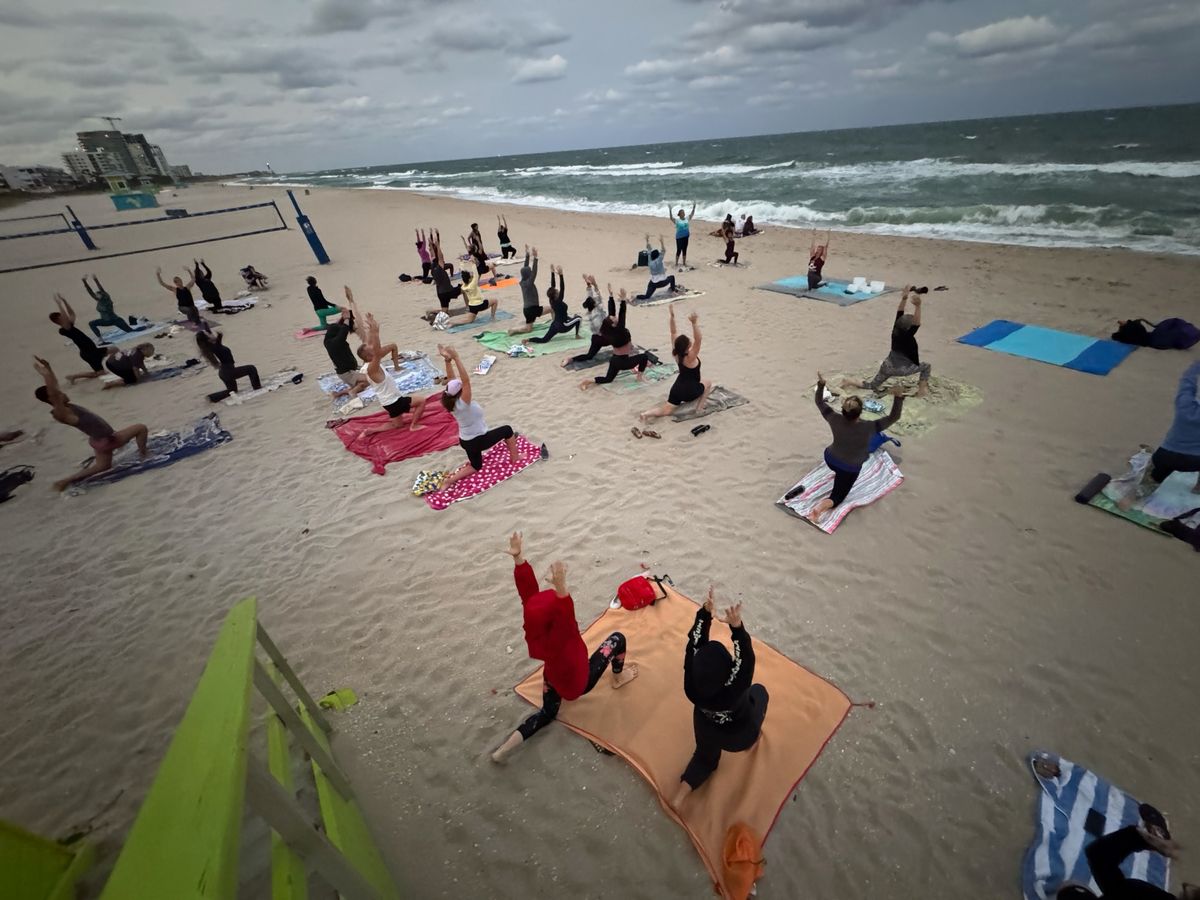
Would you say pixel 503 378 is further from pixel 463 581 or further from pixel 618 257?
pixel 618 257

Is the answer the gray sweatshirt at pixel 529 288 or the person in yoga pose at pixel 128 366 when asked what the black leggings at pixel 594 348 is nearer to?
the gray sweatshirt at pixel 529 288

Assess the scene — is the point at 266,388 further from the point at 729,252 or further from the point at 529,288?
the point at 729,252

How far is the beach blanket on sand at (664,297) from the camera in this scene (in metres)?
12.1

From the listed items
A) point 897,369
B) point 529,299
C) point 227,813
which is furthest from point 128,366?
point 897,369

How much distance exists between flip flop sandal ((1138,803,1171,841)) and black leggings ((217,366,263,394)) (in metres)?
11.8

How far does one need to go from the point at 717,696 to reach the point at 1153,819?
2569 millimetres

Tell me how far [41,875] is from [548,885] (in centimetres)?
234

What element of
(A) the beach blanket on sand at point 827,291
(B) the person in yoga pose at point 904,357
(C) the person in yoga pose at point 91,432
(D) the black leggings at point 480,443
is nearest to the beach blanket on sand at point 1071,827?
(B) the person in yoga pose at point 904,357

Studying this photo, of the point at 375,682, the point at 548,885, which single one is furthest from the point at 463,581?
the point at 548,885

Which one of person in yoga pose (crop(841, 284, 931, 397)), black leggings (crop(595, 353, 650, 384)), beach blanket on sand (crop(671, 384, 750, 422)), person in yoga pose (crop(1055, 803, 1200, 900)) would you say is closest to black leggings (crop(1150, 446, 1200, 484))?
person in yoga pose (crop(841, 284, 931, 397))

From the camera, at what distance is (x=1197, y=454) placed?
4.54 metres

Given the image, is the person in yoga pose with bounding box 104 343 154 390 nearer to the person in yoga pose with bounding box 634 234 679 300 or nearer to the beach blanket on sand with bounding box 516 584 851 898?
the person in yoga pose with bounding box 634 234 679 300

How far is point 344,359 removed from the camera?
8438 mm

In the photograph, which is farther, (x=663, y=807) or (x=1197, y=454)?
(x=1197, y=454)
